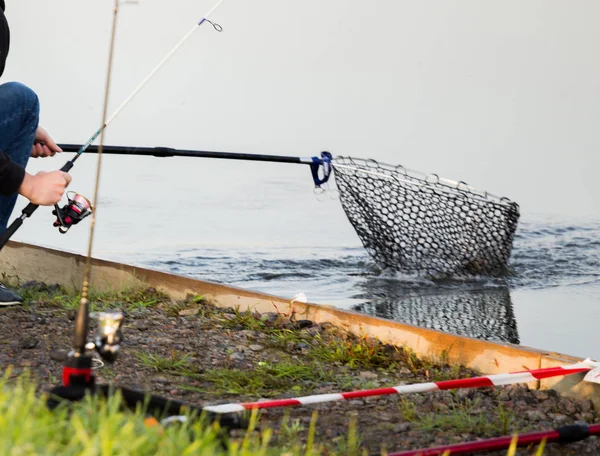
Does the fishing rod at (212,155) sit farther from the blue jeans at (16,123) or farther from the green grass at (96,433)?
the green grass at (96,433)

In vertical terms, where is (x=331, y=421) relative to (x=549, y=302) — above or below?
below

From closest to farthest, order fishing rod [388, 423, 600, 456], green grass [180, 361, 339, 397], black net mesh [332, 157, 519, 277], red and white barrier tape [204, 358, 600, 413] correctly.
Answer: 1. fishing rod [388, 423, 600, 456]
2. red and white barrier tape [204, 358, 600, 413]
3. green grass [180, 361, 339, 397]
4. black net mesh [332, 157, 519, 277]

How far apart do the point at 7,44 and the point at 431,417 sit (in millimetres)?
2100

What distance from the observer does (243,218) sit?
983 cm

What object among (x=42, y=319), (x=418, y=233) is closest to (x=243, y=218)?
(x=418, y=233)

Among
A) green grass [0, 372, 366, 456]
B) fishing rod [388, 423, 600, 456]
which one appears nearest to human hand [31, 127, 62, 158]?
green grass [0, 372, 366, 456]

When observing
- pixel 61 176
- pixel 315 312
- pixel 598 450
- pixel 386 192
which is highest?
pixel 386 192

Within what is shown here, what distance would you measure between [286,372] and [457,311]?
8.29 ft

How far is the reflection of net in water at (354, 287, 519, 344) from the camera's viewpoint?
15.8 feet

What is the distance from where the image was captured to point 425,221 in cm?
582

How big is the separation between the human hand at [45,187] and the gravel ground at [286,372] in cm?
54

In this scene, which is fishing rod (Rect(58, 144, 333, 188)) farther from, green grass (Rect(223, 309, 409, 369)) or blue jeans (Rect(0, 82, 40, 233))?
green grass (Rect(223, 309, 409, 369))

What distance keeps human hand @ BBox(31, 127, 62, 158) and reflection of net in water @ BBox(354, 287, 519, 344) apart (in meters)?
2.02

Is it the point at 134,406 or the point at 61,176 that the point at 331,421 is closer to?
the point at 134,406
